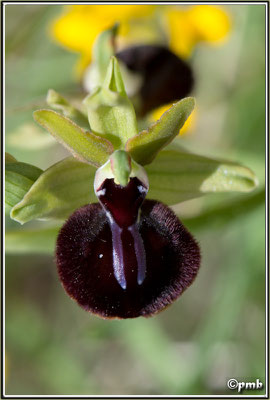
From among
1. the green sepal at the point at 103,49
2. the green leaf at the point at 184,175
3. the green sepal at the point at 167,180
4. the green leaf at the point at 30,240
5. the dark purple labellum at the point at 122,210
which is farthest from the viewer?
the green sepal at the point at 103,49

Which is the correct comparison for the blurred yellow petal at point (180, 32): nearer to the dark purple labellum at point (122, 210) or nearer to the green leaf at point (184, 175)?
the green leaf at point (184, 175)

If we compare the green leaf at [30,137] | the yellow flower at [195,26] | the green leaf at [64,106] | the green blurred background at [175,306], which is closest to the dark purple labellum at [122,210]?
the green leaf at [64,106]

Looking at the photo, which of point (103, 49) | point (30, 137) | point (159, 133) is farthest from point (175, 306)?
point (159, 133)

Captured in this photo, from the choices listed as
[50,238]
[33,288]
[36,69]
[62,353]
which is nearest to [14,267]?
[33,288]

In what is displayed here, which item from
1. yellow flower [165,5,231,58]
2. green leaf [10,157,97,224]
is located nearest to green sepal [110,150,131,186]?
green leaf [10,157,97,224]

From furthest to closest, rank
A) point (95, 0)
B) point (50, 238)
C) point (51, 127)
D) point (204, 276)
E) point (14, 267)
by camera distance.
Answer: point (204, 276), point (14, 267), point (95, 0), point (50, 238), point (51, 127)

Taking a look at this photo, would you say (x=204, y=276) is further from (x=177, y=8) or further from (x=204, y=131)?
(x=177, y=8)
